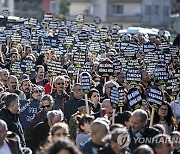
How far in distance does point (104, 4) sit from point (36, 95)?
263 ft

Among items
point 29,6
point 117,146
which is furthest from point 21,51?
point 29,6

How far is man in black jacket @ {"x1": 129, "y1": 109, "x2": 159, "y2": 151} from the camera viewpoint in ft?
42.0

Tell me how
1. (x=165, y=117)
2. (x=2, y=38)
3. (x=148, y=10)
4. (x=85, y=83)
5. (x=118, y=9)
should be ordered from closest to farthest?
(x=165, y=117), (x=85, y=83), (x=2, y=38), (x=118, y=9), (x=148, y=10)

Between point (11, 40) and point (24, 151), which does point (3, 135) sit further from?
point (11, 40)

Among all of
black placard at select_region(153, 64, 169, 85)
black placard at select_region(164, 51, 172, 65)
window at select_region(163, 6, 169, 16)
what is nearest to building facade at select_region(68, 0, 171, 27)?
window at select_region(163, 6, 169, 16)

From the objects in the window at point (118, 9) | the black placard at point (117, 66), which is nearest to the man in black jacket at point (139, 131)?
the black placard at point (117, 66)

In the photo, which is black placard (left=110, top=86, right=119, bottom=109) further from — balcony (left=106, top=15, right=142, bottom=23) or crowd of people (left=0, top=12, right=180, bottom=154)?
balcony (left=106, top=15, right=142, bottom=23)

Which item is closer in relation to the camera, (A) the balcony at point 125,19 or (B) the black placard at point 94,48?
(B) the black placard at point 94,48

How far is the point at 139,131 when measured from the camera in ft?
42.6

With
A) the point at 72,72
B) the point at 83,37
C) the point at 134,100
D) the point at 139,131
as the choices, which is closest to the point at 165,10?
the point at 83,37

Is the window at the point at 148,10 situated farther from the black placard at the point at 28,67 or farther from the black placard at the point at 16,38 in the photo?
the black placard at the point at 28,67

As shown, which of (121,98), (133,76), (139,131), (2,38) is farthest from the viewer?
(2,38)

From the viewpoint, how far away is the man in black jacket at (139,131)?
1279 cm

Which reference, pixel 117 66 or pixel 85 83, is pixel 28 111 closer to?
pixel 85 83
